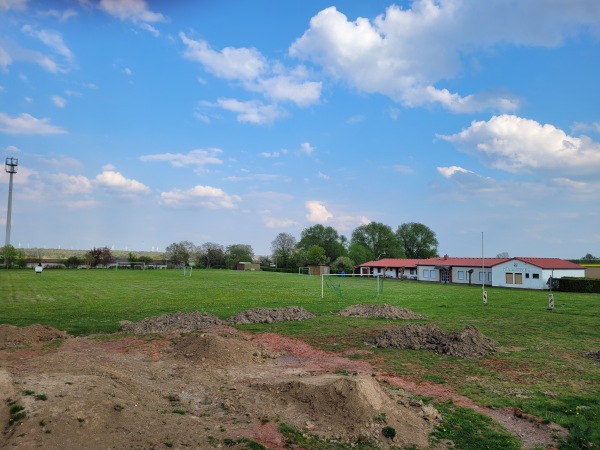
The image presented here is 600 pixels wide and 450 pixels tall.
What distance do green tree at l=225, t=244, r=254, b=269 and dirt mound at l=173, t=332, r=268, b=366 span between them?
119413 millimetres

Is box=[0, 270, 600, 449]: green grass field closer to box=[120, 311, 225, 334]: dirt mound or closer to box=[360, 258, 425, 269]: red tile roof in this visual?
box=[120, 311, 225, 334]: dirt mound

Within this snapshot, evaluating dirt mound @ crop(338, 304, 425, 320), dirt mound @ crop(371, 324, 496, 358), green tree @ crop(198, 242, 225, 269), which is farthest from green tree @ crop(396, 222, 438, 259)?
dirt mound @ crop(371, 324, 496, 358)

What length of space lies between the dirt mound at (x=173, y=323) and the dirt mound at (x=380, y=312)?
843 cm

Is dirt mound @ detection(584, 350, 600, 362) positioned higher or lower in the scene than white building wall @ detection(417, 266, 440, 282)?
lower

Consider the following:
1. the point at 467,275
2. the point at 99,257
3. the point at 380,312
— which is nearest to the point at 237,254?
the point at 99,257

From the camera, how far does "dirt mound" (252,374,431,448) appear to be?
8.63 m

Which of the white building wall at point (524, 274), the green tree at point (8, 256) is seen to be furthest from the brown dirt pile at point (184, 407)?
the green tree at point (8, 256)

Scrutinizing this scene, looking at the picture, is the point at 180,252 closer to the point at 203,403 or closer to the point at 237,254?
the point at 237,254

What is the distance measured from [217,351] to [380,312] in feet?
46.2

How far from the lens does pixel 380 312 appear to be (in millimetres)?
26188

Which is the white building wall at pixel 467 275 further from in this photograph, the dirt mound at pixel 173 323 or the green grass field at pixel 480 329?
the dirt mound at pixel 173 323

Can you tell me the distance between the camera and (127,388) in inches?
393

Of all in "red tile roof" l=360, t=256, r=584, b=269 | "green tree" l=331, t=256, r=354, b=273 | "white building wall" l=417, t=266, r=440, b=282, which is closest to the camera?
"red tile roof" l=360, t=256, r=584, b=269

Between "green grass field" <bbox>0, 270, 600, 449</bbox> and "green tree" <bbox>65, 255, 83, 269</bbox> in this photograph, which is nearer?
"green grass field" <bbox>0, 270, 600, 449</bbox>
